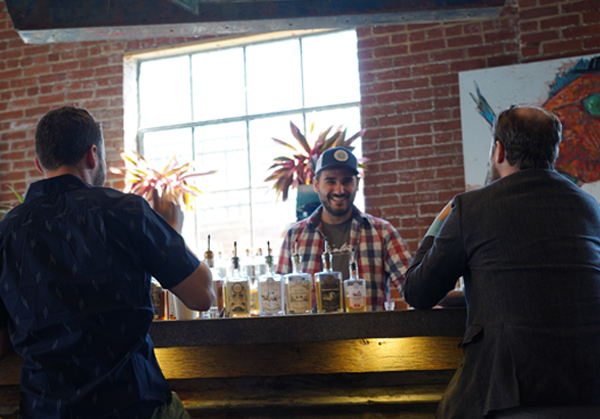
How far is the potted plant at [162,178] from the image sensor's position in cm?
405

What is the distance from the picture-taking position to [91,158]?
145 cm

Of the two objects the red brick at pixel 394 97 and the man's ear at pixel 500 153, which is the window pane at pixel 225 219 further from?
the man's ear at pixel 500 153

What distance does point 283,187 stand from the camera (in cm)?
377

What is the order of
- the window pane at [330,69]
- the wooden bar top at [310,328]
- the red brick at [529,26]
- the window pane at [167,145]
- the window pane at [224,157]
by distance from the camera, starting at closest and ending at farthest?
the wooden bar top at [310,328], the red brick at [529,26], the window pane at [330,69], the window pane at [224,157], the window pane at [167,145]

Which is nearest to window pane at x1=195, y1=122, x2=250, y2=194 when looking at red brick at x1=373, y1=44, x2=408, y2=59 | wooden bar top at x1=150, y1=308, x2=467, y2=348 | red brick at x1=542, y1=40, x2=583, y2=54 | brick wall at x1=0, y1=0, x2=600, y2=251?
brick wall at x1=0, y1=0, x2=600, y2=251

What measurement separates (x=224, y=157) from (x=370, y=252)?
1.87 m

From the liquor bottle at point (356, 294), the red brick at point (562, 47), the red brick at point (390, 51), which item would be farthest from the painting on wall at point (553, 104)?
the liquor bottle at point (356, 294)

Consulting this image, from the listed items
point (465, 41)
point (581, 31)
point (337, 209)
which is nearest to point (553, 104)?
point (581, 31)

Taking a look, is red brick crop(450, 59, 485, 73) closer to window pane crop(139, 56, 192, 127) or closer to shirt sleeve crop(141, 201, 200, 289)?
window pane crop(139, 56, 192, 127)

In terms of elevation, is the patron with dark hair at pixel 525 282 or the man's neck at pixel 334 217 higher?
the man's neck at pixel 334 217

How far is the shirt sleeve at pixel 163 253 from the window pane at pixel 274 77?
10.3ft

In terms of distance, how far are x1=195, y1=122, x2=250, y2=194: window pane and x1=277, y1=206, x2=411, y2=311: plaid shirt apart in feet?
4.64

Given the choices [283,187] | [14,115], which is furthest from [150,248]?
[14,115]

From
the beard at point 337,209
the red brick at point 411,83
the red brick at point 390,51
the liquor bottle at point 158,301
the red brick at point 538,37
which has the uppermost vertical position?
the red brick at point 390,51
